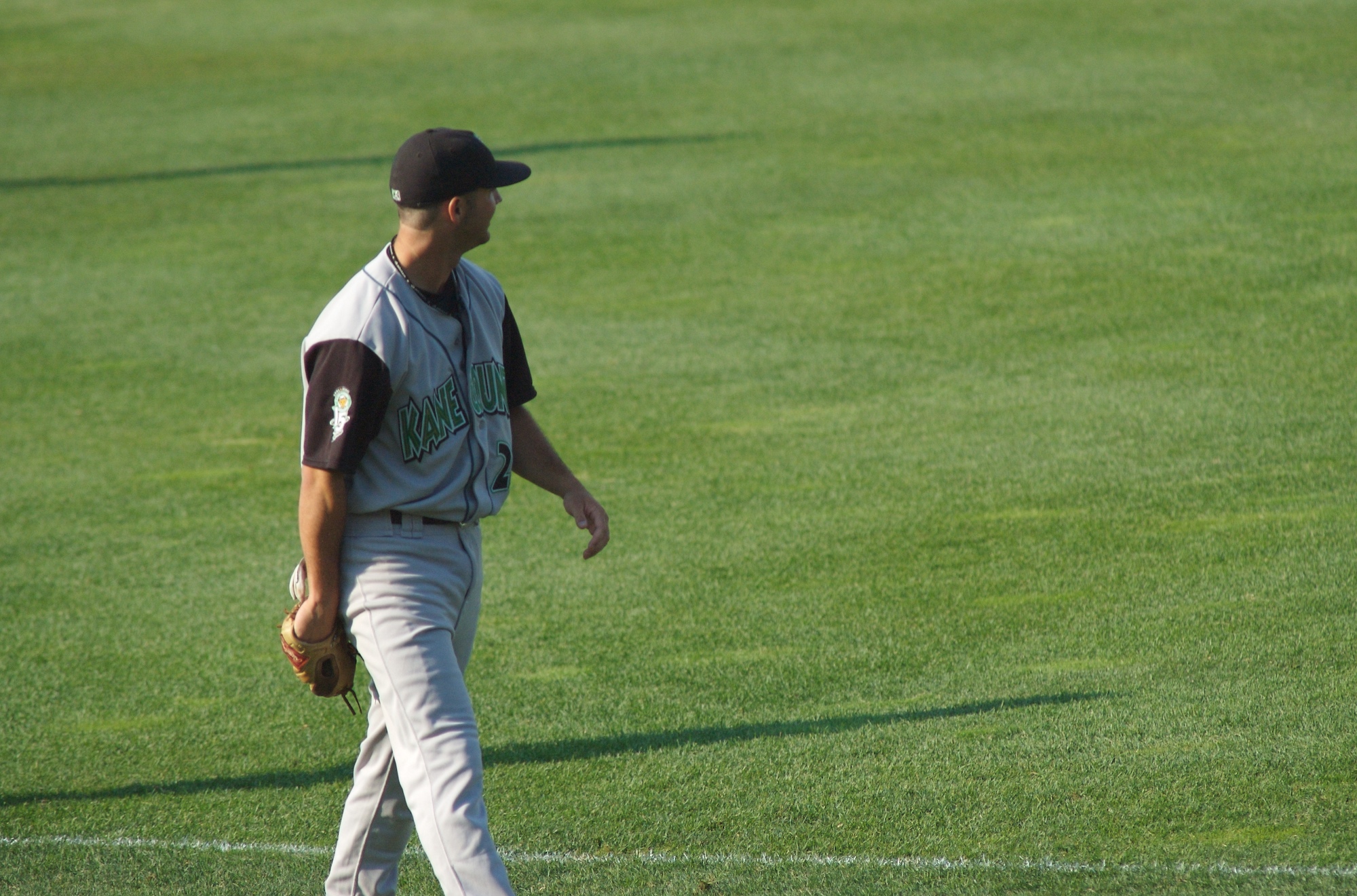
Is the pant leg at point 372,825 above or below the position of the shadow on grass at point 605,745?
above

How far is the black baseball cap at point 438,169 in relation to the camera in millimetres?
3719

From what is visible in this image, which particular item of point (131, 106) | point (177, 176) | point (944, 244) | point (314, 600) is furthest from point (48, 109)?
point (314, 600)

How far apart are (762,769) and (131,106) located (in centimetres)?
1944

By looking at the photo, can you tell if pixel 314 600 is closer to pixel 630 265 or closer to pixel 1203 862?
pixel 1203 862

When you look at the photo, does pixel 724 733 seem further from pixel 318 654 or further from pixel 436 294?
pixel 436 294

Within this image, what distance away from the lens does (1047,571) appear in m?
7.05

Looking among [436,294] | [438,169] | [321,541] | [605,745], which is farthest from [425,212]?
[605,745]

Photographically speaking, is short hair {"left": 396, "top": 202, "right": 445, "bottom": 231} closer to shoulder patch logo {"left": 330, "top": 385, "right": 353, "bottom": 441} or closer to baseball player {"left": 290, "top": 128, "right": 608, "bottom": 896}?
baseball player {"left": 290, "top": 128, "right": 608, "bottom": 896}

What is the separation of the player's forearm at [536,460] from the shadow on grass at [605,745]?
160 cm

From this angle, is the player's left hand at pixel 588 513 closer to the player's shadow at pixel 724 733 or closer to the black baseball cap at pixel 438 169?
the black baseball cap at pixel 438 169

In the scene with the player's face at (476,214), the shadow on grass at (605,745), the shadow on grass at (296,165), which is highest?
the player's face at (476,214)

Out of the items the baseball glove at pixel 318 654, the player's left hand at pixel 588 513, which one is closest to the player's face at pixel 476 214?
the player's left hand at pixel 588 513

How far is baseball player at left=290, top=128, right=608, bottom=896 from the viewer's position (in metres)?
3.60

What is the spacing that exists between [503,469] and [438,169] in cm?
82
